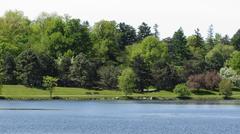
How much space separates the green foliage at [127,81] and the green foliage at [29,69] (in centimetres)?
1826

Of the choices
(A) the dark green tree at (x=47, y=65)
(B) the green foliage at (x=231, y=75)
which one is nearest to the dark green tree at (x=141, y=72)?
(A) the dark green tree at (x=47, y=65)

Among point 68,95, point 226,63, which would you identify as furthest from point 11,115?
point 226,63

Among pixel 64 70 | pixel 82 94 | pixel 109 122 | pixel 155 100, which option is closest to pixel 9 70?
pixel 64 70

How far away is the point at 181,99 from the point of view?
492ft

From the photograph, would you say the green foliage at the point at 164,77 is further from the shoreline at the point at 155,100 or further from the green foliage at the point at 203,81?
the shoreline at the point at 155,100

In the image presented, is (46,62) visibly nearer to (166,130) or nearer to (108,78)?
(108,78)

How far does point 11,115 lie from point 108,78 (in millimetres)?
73507

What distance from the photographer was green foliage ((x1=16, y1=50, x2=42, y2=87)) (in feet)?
515

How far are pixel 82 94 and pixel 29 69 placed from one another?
17289mm

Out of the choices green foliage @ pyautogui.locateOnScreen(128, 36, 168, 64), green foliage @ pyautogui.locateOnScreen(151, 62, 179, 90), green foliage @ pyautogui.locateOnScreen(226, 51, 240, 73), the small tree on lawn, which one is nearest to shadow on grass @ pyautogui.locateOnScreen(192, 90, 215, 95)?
green foliage @ pyautogui.locateOnScreen(151, 62, 179, 90)

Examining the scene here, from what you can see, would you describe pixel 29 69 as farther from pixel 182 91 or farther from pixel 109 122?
pixel 109 122

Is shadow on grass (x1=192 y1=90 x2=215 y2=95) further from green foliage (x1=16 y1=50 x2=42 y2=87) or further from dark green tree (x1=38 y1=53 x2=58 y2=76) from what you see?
green foliage (x1=16 y1=50 x2=42 y2=87)

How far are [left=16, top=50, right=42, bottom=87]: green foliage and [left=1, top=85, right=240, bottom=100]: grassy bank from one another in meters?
2.73

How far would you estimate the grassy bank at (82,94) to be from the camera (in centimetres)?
13925
